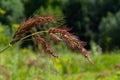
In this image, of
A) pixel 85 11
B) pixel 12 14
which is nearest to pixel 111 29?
pixel 85 11

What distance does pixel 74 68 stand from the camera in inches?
383

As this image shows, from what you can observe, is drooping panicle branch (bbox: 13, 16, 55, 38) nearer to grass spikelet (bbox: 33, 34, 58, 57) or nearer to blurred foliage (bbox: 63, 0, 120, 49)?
grass spikelet (bbox: 33, 34, 58, 57)

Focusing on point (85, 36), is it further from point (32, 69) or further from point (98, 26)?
point (32, 69)

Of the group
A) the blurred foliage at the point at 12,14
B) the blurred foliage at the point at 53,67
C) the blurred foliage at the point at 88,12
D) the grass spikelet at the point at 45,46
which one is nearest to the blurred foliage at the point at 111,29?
the blurred foliage at the point at 88,12

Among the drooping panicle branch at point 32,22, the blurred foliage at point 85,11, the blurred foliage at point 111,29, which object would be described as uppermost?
the blurred foliage at point 85,11

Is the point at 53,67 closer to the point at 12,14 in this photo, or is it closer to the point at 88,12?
the point at 12,14

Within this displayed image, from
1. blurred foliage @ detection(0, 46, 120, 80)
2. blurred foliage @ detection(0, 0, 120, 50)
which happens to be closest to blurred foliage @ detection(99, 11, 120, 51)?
blurred foliage @ detection(0, 0, 120, 50)

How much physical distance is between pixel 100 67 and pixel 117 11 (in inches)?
687

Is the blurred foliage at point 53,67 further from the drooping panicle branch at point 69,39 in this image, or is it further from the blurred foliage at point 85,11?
the blurred foliage at point 85,11

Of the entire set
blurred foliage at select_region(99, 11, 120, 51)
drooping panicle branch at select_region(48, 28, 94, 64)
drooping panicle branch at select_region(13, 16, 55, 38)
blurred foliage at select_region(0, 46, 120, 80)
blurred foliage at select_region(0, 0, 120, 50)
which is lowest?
drooping panicle branch at select_region(48, 28, 94, 64)

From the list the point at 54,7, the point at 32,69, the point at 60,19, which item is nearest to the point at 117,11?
the point at 54,7

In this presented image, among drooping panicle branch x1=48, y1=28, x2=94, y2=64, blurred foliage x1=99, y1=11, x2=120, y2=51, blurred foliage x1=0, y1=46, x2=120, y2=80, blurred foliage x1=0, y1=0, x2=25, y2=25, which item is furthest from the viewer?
blurred foliage x1=99, y1=11, x2=120, y2=51

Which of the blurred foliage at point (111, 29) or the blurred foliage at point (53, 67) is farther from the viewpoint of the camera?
the blurred foliage at point (111, 29)

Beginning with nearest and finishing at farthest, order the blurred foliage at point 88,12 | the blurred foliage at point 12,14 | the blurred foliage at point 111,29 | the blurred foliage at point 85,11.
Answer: the blurred foliage at point 12,14 → the blurred foliage at point 111,29 → the blurred foliage at point 85,11 → the blurred foliage at point 88,12
